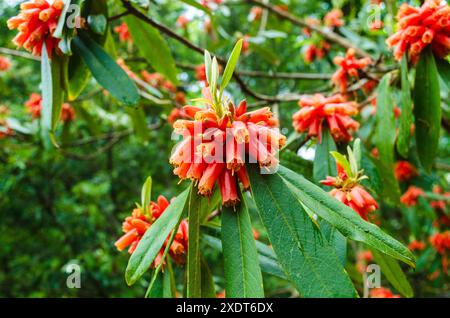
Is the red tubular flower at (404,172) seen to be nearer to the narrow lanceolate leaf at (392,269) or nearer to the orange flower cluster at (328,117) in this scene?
the orange flower cluster at (328,117)

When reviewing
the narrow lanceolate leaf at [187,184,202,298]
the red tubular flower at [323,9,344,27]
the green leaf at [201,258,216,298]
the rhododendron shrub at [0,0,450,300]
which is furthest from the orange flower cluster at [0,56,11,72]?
the narrow lanceolate leaf at [187,184,202,298]

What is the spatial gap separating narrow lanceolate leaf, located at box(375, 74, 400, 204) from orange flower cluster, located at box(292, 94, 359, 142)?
0.27 m

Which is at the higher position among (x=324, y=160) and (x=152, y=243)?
(x=324, y=160)

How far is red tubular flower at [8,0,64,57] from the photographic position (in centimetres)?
151

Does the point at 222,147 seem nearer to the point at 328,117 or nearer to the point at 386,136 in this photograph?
the point at 328,117

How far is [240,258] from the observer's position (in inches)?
41.3

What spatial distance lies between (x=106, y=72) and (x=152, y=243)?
85 cm

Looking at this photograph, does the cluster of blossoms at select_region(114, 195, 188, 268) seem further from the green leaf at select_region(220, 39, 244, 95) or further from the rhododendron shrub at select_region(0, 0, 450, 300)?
the green leaf at select_region(220, 39, 244, 95)

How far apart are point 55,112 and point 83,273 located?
2.87 meters

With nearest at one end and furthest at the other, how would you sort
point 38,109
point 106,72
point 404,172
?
point 106,72 < point 404,172 < point 38,109

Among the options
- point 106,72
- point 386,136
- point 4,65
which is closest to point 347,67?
point 386,136

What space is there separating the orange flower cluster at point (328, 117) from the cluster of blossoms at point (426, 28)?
1.15ft

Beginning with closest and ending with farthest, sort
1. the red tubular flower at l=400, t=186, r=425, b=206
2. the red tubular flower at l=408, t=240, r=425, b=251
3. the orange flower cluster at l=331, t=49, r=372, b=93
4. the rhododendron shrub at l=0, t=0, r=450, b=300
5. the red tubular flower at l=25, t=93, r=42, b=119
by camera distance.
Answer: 1. the rhododendron shrub at l=0, t=0, r=450, b=300
2. the orange flower cluster at l=331, t=49, r=372, b=93
3. the red tubular flower at l=400, t=186, r=425, b=206
4. the red tubular flower at l=25, t=93, r=42, b=119
5. the red tubular flower at l=408, t=240, r=425, b=251

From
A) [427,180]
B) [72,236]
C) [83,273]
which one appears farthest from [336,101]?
[72,236]
